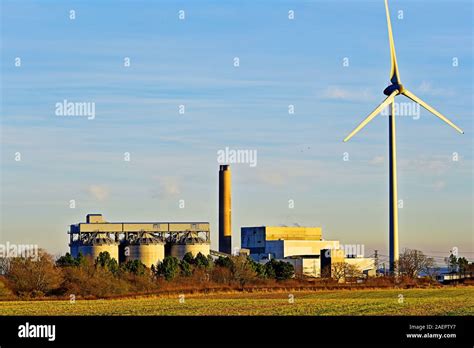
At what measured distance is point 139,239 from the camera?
148 metres

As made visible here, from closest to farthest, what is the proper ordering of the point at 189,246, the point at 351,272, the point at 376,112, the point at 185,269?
1. the point at 376,112
2. the point at 185,269
3. the point at 351,272
4. the point at 189,246

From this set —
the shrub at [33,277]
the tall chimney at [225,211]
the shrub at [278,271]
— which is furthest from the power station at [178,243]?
the shrub at [33,277]

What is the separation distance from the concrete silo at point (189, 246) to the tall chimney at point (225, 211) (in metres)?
5.33

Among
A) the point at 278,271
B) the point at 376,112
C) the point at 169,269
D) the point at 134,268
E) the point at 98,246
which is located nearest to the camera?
the point at 376,112

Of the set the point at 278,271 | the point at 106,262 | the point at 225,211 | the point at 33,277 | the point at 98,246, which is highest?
the point at 225,211

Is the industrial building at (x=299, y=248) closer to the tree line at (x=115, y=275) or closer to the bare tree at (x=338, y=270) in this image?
the bare tree at (x=338, y=270)

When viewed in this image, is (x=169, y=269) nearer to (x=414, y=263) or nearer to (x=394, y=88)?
(x=414, y=263)

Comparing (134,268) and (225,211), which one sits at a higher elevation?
(225,211)

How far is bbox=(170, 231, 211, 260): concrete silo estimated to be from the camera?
484 ft

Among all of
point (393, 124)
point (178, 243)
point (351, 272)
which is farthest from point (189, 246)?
point (393, 124)

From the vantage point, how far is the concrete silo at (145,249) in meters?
145

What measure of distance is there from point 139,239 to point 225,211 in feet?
46.6

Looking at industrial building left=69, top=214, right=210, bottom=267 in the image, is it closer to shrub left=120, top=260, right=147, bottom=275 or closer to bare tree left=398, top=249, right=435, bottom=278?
shrub left=120, top=260, right=147, bottom=275
